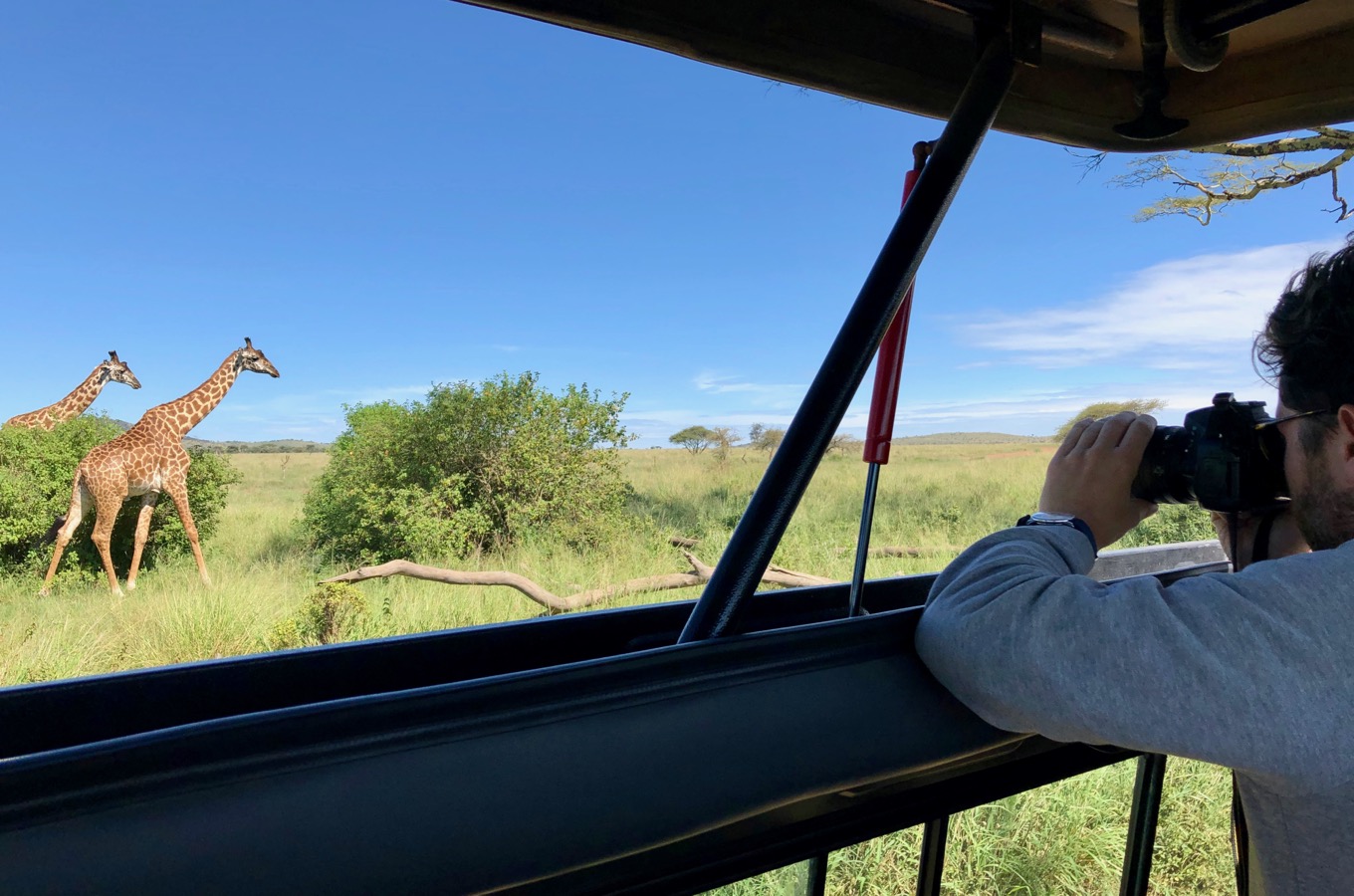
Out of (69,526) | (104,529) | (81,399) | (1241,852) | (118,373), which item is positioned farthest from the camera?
(81,399)

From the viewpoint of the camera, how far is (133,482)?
12.1 ft

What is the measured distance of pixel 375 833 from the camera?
1.26ft

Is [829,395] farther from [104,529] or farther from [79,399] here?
[79,399]

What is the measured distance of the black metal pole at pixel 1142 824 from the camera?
1.04 metres

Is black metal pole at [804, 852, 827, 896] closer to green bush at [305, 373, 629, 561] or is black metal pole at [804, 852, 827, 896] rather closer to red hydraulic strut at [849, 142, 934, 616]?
red hydraulic strut at [849, 142, 934, 616]

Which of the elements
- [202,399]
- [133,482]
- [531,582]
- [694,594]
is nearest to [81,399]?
[133,482]

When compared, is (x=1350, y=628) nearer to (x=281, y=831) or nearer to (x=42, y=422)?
(x=281, y=831)

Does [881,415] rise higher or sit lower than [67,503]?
higher

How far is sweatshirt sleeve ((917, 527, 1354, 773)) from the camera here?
0.55 m

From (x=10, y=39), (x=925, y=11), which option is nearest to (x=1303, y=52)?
(x=925, y=11)

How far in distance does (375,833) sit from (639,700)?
0.53 ft

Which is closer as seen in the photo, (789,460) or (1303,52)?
(789,460)

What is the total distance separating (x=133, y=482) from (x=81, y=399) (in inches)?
30.1

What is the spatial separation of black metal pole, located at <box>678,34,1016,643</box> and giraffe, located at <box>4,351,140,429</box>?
3100 mm
